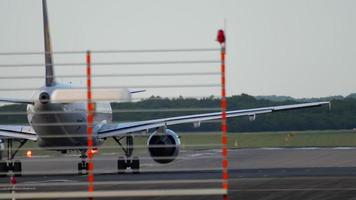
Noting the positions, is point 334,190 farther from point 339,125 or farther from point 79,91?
point 339,125

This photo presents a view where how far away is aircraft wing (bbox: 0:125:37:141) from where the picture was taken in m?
33.1

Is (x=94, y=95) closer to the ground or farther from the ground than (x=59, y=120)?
closer to the ground

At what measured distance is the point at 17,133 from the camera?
33688 mm

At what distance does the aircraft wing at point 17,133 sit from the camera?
3308cm

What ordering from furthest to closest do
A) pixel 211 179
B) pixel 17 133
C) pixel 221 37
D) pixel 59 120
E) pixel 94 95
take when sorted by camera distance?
1. pixel 17 133
2. pixel 59 120
3. pixel 211 179
4. pixel 94 95
5. pixel 221 37

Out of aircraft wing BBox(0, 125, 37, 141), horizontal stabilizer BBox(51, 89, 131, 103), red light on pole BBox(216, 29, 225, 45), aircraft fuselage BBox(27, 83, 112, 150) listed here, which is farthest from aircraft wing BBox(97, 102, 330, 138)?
red light on pole BBox(216, 29, 225, 45)

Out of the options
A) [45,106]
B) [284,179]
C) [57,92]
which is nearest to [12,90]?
[57,92]

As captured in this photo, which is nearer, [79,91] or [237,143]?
[79,91]

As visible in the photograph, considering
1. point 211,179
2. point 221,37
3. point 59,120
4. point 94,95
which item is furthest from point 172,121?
point 221,37

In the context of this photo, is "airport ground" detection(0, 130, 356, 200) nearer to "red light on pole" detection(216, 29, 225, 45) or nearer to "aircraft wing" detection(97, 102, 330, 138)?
"red light on pole" detection(216, 29, 225, 45)

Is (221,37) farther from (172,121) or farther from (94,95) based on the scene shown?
(172,121)

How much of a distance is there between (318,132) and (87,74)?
209 ft

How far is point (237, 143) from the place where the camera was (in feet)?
214

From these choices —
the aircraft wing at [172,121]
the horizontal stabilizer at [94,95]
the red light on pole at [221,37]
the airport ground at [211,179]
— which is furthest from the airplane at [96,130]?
the red light on pole at [221,37]
